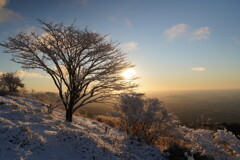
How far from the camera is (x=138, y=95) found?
10.2m

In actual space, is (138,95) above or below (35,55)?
below

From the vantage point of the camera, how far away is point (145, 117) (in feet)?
30.6

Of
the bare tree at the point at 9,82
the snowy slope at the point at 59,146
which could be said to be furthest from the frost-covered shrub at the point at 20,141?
the bare tree at the point at 9,82

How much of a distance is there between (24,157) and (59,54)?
→ 7.09 meters

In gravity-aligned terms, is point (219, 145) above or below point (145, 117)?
below

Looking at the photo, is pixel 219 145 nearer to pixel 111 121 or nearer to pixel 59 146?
pixel 59 146

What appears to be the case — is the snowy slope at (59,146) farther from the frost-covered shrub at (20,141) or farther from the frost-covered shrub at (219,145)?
the frost-covered shrub at (219,145)

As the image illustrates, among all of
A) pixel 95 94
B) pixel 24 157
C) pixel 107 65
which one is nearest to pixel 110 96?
pixel 95 94

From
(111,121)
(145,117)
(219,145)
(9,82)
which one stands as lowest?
(111,121)

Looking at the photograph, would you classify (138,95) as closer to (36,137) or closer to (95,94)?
(95,94)

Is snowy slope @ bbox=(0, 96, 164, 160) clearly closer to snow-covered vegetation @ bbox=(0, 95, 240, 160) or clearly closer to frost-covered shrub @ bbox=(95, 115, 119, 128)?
snow-covered vegetation @ bbox=(0, 95, 240, 160)

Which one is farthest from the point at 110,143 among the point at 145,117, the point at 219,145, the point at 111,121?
the point at 111,121

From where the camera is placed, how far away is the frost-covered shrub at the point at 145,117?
30.6 feet

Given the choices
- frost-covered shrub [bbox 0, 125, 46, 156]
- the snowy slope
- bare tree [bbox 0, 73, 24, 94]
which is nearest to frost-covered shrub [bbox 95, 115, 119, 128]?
the snowy slope
